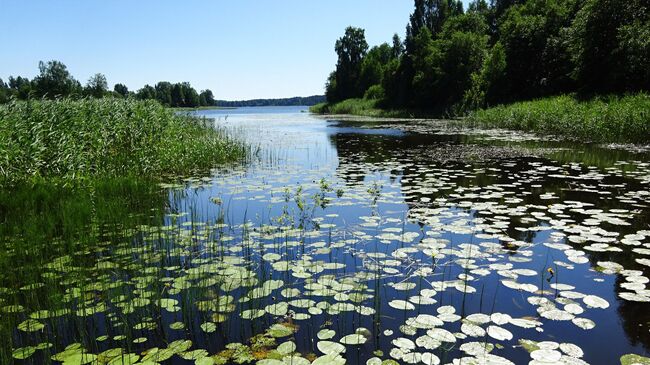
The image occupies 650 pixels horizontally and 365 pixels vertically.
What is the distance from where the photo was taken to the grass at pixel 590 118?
16422mm

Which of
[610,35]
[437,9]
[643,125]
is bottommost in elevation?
[643,125]

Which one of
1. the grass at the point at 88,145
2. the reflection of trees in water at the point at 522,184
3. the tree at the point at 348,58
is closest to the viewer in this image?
the reflection of trees in water at the point at 522,184

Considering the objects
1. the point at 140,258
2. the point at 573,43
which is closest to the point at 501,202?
the point at 140,258

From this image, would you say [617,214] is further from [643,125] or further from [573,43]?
[573,43]

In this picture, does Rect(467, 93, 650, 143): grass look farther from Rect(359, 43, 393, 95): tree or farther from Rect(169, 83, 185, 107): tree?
Rect(169, 83, 185, 107): tree

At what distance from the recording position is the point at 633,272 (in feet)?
14.4

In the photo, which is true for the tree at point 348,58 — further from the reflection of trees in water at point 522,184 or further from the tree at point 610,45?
the reflection of trees in water at point 522,184

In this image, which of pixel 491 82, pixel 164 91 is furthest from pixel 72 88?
pixel 491 82

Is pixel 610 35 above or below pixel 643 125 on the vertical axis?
above

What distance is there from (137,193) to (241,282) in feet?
17.7

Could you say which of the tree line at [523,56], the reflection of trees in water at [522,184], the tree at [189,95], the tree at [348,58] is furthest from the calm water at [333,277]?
the tree at [189,95]

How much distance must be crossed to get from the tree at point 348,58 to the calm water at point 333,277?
3079 inches

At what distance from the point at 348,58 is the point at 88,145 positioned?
267 ft

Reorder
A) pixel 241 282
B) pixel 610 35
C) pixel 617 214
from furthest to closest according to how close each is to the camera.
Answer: pixel 610 35 → pixel 617 214 → pixel 241 282
